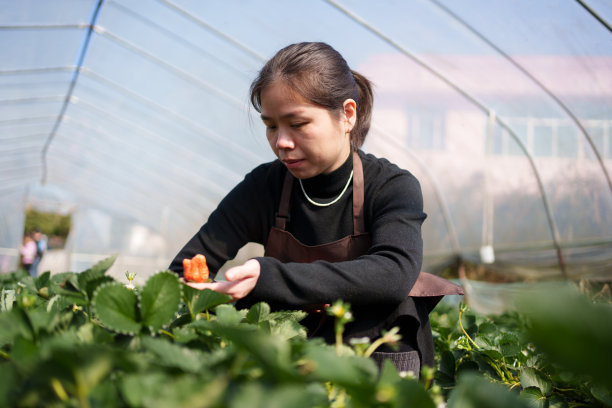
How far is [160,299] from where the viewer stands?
0.70 m

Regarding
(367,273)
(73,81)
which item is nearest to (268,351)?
(367,273)

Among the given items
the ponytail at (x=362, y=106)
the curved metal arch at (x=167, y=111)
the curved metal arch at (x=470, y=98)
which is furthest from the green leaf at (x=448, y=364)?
the curved metal arch at (x=167, y=111)

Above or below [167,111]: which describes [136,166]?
below

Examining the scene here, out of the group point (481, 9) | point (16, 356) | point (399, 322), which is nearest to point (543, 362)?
point (399, 322)

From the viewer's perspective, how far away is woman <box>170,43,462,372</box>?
1.08 m

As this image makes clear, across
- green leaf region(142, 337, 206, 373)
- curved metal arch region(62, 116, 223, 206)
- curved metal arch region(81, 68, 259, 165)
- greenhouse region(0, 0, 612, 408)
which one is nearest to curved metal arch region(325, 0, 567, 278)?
greenhouse region(0, 0, 612, 408)

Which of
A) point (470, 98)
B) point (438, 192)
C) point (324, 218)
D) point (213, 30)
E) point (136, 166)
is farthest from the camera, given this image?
point (136, 166)

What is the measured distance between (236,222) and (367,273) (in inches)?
20.3

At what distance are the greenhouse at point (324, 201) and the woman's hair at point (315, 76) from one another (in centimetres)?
1

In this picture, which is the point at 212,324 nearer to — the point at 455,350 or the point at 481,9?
the point at 455,350

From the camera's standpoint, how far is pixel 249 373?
54 centimetres

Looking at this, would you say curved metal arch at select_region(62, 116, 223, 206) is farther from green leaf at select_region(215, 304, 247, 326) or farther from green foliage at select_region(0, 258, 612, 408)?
green leaf at select_region(215, 304, 247, 326)

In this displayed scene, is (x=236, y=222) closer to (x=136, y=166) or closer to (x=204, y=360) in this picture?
(x=204, y=360)

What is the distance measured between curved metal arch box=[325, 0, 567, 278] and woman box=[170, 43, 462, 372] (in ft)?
10.5
